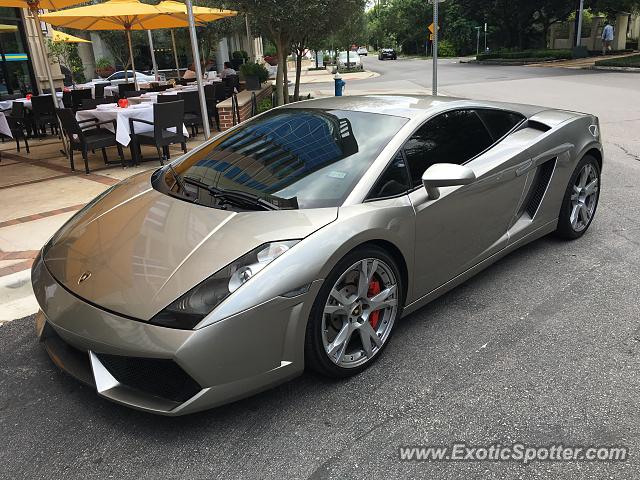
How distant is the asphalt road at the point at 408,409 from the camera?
7.20 feet

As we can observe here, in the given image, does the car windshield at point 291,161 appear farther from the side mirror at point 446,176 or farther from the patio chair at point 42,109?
the patio chair at point 42,109

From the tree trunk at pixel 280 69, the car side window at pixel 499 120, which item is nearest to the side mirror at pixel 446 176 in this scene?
the car side window at pixel 499 120

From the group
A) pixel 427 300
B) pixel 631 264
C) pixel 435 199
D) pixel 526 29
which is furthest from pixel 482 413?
pixel 526 29

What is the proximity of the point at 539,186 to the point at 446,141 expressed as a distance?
40.6 inches

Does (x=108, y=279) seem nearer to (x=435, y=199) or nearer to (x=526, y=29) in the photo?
(x=435, y=199)

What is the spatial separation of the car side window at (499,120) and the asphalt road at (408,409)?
1.13 meters

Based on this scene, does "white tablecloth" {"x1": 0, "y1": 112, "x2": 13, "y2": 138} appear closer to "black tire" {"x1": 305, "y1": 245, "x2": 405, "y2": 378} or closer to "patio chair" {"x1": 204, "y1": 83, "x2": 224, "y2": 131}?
"patio chair" {"x1": 204, "y1": 83, "x2": 224, "y2": 131}

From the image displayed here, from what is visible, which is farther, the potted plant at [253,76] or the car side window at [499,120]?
the potted plant at [253,76]

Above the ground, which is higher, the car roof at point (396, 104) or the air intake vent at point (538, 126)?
the car roof at point (396, 104)

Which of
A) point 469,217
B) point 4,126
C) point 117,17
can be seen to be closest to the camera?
point 469,217

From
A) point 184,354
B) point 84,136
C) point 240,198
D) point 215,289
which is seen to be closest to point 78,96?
point 84,136

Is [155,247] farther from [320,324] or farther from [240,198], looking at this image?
[320,324]

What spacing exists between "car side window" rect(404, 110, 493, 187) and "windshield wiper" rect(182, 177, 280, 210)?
0.87 metres

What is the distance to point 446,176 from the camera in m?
2.87
